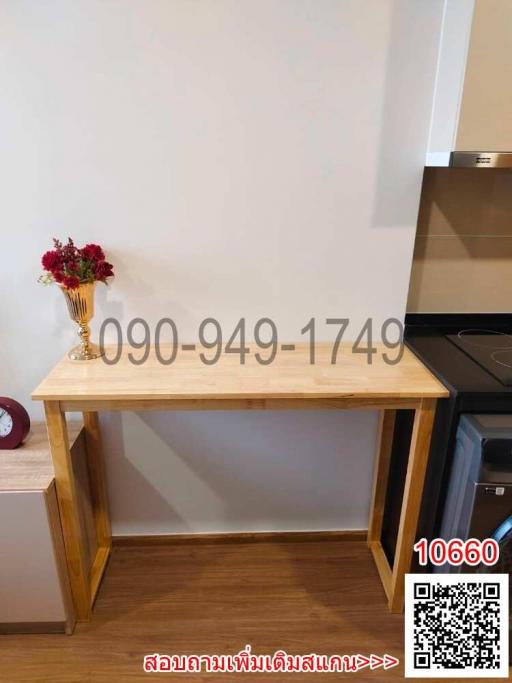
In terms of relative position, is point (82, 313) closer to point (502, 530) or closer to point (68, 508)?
point (68, 508)

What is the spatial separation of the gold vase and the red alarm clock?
25 centimetres

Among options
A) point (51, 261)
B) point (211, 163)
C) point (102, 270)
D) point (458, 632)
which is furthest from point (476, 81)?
point (458, 632)

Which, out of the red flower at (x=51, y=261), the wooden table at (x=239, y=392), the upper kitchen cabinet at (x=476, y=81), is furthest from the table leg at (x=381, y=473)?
the red flower at (x=51, y=261)

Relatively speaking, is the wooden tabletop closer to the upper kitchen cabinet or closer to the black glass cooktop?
the black glass cooktop

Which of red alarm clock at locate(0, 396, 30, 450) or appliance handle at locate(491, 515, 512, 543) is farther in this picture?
red alarm clock at locate(0, 396, 30, 450)

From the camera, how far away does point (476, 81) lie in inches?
49.5

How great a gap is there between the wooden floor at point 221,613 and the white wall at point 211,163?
515 mm

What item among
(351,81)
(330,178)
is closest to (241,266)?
(330,178)

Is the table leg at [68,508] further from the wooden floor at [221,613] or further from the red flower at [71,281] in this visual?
the red flower at [71,281]

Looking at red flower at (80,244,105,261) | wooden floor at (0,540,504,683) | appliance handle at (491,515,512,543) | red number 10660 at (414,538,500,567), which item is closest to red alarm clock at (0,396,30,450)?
red flower at (80,244,105,261)

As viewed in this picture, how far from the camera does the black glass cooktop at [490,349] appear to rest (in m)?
1.42

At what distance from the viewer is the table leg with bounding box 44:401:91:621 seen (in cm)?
133

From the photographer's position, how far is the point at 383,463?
182 centimetres

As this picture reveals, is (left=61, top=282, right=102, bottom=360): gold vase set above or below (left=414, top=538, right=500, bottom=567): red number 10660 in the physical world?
above
